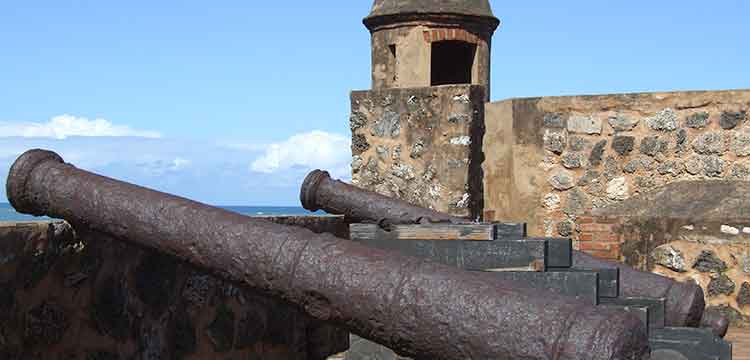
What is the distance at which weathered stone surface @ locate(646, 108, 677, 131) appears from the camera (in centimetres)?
842

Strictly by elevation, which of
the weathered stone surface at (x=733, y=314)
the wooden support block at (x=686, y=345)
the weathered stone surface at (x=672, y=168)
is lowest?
the weathered stone surface at (x=733, y=314)

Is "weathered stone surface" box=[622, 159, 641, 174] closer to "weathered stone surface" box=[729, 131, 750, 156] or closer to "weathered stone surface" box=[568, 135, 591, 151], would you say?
"weathered stone surface" box=[568, 135, 591, 151]

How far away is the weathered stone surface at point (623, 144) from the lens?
28.3 feet

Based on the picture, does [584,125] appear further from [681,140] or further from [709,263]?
[709,263]

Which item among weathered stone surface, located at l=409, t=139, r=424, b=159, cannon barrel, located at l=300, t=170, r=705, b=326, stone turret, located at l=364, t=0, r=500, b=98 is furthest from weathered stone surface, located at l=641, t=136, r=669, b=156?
stone turret, located at l=364, t=0, r=500, b=98

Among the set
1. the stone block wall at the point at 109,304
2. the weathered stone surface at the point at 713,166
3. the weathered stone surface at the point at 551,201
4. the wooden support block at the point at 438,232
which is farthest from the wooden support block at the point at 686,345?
the weathered stone surface at the point at 551,201

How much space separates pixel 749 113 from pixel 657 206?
38.8 inches

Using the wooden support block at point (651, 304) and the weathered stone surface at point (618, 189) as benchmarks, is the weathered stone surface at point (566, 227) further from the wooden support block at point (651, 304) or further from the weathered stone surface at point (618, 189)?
the wooden support block at point (651, 304)

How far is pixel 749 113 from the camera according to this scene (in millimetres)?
8109

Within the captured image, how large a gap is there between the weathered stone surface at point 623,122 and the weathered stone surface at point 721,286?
5.26 ft

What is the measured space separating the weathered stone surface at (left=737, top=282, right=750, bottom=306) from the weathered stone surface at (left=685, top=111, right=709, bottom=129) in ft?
4.73

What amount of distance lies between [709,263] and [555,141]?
186 cm

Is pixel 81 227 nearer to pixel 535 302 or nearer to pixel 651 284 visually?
pixel 535 302

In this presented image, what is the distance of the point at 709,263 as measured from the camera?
7.42 meters
